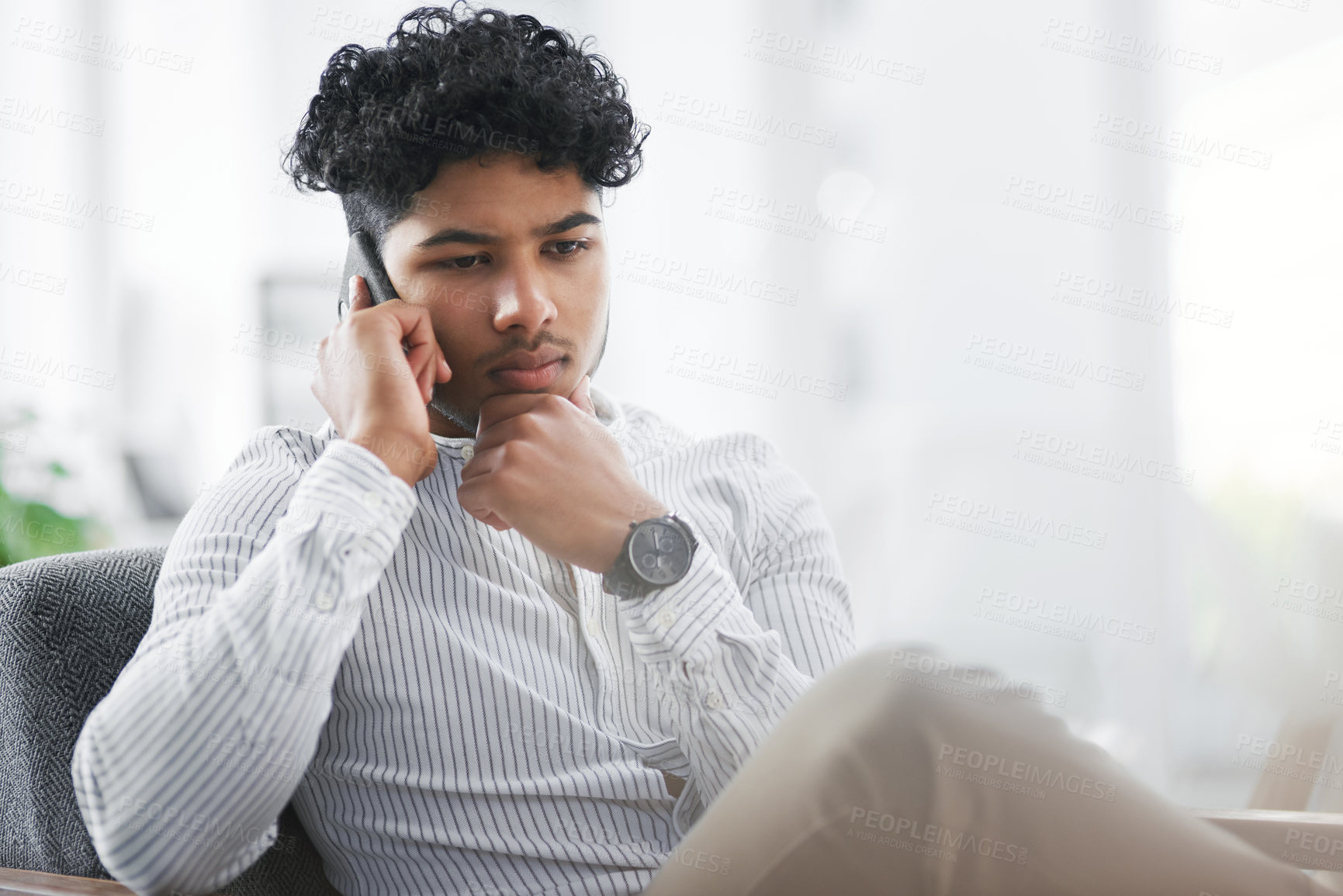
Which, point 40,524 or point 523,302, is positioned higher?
point 523,302

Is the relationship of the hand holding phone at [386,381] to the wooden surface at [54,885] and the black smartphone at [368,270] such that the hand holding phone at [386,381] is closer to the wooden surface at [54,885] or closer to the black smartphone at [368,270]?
the black smartphone at [368,270]

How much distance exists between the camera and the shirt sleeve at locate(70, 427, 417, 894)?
0.85 m

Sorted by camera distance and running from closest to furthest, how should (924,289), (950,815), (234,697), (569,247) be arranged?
1. (950,815)
2. (234,697)
3. (569,247)
4. (924,289)

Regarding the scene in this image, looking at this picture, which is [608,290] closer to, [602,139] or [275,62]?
[602,139]

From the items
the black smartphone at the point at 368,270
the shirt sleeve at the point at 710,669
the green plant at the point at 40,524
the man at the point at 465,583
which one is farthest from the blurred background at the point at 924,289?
the shirt sleeve at the point at 710,669

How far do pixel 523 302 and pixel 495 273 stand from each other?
58 mm

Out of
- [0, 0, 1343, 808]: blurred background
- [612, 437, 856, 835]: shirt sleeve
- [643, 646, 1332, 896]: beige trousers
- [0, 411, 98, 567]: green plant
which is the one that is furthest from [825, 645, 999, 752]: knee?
[0, 0, 1343, 808]: blurred background

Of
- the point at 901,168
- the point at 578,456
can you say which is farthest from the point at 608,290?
the point at 901,168

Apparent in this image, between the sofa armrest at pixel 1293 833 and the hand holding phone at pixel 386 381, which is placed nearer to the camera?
the sofa armrest at pixel 1293 833

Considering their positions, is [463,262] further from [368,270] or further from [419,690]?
[419,690]

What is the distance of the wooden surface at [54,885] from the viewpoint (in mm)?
864

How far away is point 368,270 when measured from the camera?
4.12 feet

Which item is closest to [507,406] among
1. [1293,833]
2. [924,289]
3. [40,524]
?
[1293,833]

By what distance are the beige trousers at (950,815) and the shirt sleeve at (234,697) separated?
0.38 metres
